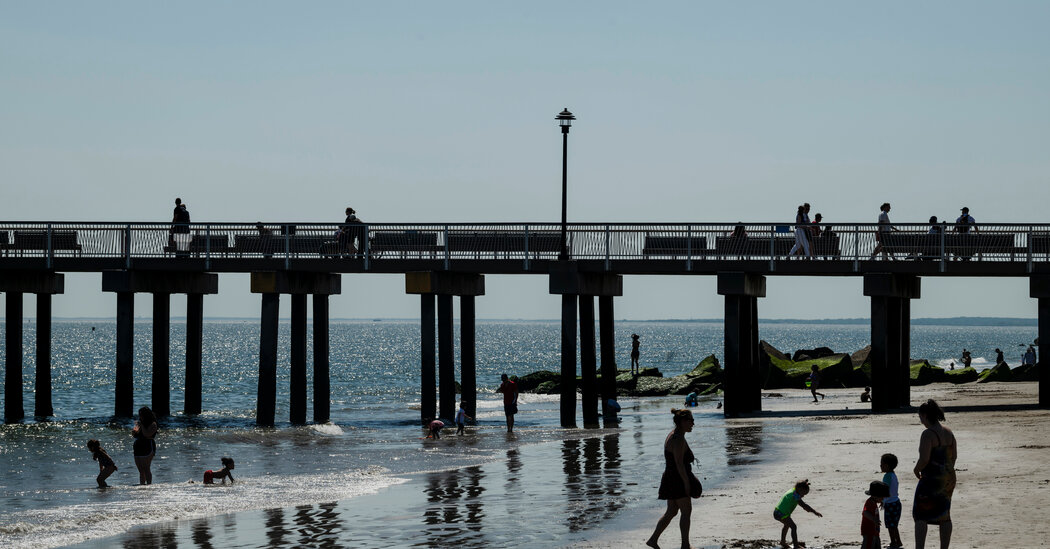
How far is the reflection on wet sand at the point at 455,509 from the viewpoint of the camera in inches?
619

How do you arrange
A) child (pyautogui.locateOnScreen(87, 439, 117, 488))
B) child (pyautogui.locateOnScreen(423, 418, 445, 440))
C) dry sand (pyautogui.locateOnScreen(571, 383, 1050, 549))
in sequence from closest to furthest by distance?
dry sand (pyautogui.locateOnScreen(571, 383, 1050, 549)) < child (pyautogui.locateOnScreen(87, 439, 117, 488)) < child (pyautogui.locateOnScreen(423, 418, 445, 440))

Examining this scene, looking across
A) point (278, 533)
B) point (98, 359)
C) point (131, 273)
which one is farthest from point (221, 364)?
point (278, 533)

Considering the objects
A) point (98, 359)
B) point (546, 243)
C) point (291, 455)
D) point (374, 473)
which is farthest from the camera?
point (98, 359)

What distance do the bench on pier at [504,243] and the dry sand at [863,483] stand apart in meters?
6.38

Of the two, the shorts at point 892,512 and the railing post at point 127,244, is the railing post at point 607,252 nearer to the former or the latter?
the railing post at point 127,244

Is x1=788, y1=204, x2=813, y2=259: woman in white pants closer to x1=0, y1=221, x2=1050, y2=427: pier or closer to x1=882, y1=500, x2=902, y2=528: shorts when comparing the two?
x1=0, y1=221, x2=1050, y2=427: pier

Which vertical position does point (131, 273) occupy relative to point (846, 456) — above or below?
above

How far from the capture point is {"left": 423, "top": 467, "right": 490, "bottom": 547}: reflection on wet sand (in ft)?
51.6

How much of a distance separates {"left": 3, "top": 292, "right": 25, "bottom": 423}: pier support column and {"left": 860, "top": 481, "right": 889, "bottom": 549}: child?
2911cm

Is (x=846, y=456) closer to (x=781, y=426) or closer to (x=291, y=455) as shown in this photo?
(x=781, y=426)

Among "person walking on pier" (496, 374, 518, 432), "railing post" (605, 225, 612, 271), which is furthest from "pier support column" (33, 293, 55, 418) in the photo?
"railing post" (605, 225, 612, 271)

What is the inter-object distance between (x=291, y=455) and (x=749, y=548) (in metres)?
15.4

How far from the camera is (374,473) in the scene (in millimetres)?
23531

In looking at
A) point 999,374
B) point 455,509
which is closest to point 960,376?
point 999,374
